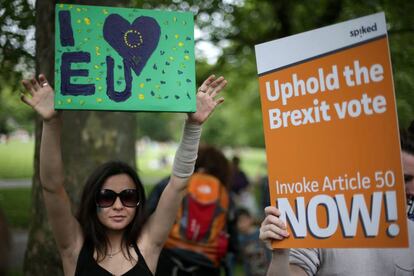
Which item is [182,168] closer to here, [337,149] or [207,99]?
[207,99]

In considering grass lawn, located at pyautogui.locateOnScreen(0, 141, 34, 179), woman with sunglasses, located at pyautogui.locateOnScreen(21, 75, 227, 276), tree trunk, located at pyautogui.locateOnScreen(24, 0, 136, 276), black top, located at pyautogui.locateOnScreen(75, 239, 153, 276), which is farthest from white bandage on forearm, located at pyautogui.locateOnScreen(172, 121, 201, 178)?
grass lawn, located at pyautogui.locateOnScreen(0, 141, 34, 179)

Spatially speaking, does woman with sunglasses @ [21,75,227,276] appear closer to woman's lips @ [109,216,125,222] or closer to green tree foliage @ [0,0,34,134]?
woman's lips @ [109,216,125,222]

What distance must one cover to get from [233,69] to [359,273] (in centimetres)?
746

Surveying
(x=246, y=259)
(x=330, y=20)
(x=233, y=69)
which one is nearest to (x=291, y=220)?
A: (x=246, y=259)

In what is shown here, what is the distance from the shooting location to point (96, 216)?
261 centimetres

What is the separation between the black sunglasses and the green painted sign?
0.50 meters

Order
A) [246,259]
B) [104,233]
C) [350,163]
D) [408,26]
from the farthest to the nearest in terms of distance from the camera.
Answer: [246,259]
[408,26]
[104,233]
[350,163]

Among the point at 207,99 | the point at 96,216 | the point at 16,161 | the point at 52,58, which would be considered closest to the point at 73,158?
the point at 52,58

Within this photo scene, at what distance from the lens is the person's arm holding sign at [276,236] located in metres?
2.04

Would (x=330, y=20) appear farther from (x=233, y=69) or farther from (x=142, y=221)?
(x=142, y=221)

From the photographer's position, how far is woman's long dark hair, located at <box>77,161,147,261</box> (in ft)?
8.32

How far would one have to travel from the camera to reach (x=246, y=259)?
586cm

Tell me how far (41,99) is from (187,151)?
74 cm

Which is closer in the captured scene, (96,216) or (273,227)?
(273,227)
